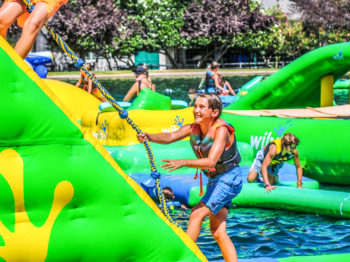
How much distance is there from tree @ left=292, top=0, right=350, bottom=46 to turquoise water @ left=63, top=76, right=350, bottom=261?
35.1m

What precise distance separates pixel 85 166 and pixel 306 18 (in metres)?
39.4

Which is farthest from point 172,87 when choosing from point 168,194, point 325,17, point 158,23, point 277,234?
point 277,234

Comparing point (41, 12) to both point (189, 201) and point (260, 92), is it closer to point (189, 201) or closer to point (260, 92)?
point (189, 201)

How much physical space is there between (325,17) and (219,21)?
284 inches

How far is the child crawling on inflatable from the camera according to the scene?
21.4 feet

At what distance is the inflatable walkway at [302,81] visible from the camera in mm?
9461

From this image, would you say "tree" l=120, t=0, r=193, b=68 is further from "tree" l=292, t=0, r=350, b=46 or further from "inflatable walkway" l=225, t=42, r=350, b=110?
"inflatable walkway" l=225, t=42, r=350, b=110

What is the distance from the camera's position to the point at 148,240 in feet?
9.43

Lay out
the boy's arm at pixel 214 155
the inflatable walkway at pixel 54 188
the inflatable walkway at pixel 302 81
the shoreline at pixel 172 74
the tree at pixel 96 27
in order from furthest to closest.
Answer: the tree at pixel 96 27
the shoreline at pixel 172 74
the inflatable walkway at pixel 302 81
the boy's arm at pixel 214 155
the inflatable walkway at pixel 54 188

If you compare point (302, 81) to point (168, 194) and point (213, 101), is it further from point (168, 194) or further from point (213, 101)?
point (213, 101)

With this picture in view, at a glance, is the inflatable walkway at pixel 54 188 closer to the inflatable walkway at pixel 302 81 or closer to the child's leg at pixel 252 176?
the child's leg at pixel 252 176

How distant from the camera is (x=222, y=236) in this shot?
12.8ft

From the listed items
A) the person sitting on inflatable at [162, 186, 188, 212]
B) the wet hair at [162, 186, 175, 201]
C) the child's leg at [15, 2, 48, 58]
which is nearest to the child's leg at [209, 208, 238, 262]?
the child's leg at [15, 2, 48, 58]

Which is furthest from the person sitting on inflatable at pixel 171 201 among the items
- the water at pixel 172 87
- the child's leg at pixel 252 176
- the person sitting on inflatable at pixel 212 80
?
the water at pixel 172 87
